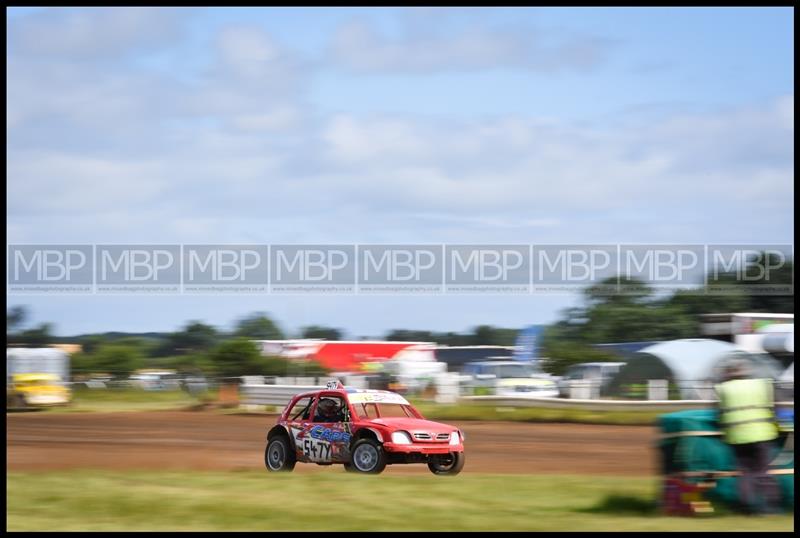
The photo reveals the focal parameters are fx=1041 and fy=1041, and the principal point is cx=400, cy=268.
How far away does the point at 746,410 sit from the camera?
10.1 metres

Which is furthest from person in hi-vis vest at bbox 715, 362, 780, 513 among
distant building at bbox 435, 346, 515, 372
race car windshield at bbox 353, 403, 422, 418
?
distant building at bbox 435, 346, 515, 372

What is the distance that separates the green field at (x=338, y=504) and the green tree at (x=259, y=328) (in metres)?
45.2

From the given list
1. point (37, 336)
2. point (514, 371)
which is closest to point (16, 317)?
point (37, 336)

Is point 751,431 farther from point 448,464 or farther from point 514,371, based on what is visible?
point 514,371

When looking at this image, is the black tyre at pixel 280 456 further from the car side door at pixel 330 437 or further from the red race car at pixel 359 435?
the car side door at pixel 330 437

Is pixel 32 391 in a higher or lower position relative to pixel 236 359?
lower

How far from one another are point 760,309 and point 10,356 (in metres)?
54.1

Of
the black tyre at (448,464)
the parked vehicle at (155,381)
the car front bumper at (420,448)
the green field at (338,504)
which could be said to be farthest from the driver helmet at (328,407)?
the parked vehicle at (155,381)

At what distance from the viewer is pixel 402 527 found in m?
9.52

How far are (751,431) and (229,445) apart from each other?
45.0 feet

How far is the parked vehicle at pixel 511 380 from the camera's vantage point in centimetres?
3406

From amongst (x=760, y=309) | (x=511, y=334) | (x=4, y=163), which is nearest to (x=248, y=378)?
(x=4, y=163)

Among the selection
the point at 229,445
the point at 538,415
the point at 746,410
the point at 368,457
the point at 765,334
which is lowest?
the point at 538,415

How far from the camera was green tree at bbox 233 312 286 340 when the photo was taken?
58625 mm
